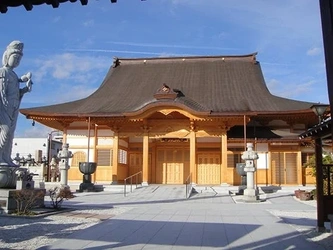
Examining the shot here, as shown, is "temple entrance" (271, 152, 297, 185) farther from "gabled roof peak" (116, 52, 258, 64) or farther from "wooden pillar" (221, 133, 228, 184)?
"gabled roof peak" (116, 52, 258, 64)

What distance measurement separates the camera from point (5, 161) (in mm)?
11062

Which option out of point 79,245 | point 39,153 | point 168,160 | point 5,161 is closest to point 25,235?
point 79,245

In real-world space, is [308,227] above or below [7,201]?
below

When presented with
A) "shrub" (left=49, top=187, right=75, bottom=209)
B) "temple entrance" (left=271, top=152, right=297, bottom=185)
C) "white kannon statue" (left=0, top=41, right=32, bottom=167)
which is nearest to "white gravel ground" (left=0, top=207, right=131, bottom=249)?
"shrub" (left=49, top=187, right=75, bottom=209)

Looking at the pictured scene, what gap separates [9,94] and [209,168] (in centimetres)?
1576

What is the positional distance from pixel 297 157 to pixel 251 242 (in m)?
16.8

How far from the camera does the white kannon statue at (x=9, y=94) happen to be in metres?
11.1

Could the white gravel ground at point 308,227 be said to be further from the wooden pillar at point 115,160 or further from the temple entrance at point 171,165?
the temple entrance at point 171,165

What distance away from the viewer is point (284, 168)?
76.5 feet

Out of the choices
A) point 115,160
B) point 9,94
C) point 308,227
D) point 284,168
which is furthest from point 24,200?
point 284,168

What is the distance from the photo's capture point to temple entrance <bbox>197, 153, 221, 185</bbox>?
80.6ft

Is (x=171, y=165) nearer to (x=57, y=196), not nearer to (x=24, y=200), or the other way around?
(x=57, y=196)

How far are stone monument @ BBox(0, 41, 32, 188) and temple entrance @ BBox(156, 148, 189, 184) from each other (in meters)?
14.6

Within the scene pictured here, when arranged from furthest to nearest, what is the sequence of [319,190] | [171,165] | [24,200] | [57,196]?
[171,165], [57,196], [24,200], [319,190]
